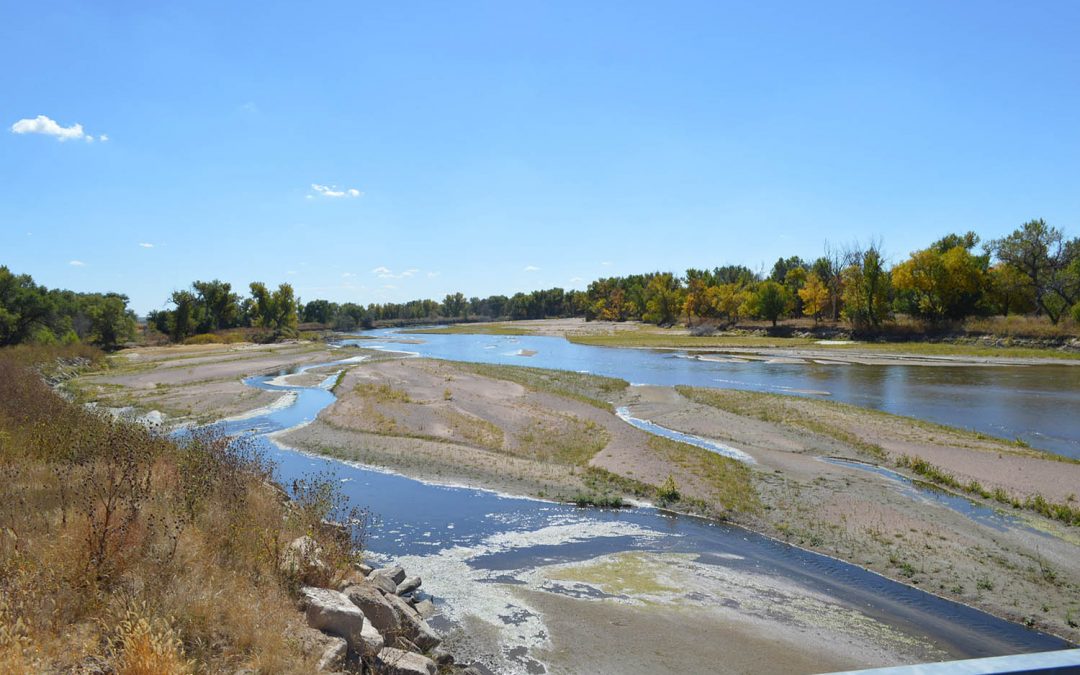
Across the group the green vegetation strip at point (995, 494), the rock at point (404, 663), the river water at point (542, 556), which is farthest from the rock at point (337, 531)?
the green vegetation strip at point (995, 494)

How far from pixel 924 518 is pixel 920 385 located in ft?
109

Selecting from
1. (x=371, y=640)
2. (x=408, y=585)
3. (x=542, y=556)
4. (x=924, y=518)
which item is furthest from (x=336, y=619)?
(x=924, y=518)

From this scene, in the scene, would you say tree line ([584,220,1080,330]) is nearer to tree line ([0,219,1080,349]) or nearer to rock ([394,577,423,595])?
tree line ([0,219,1080,349])

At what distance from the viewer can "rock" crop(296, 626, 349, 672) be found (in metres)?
7.61

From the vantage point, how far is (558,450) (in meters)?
27.2

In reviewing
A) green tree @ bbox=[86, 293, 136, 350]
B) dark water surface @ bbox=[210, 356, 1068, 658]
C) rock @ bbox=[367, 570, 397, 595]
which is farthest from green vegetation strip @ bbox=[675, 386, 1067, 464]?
green tree @ bbox=[86, 293, 136, 350]

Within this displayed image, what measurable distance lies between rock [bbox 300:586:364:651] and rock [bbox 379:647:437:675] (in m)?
0.44

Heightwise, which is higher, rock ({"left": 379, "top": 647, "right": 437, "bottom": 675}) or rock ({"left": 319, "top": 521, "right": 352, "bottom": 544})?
rock ({"left": 319, "top": 521, "right": 352, "bottom": 544})

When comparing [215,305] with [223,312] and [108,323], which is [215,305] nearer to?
[223,312]

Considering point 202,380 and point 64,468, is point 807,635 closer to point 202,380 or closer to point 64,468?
point 64,468

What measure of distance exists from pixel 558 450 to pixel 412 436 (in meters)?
7.52

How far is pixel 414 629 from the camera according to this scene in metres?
10.4

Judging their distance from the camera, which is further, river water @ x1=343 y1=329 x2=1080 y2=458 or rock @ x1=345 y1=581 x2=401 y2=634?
river water @ x1=343 y1=329 x2=1080 y2=458

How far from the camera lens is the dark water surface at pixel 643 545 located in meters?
12.4
